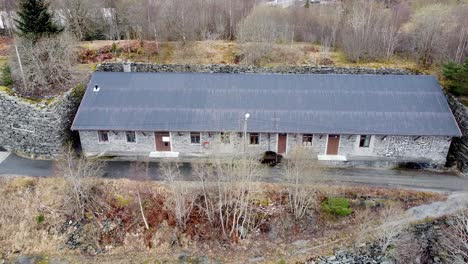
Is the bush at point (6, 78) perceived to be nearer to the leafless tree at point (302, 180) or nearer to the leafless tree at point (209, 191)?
the leafless tree at point (209, 191)

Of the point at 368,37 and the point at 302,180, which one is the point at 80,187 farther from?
the point at 368,37

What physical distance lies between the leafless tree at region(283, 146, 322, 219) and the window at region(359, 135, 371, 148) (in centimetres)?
551

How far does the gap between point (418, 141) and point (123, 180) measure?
22.0 m

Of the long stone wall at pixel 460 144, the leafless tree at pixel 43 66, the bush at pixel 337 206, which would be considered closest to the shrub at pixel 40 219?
the leafless tree at pixel 43 66

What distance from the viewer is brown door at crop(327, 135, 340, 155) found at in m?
29.9

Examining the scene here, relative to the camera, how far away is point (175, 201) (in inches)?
985

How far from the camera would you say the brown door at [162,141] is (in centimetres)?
3048

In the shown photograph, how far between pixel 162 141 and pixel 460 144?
22.9 meters

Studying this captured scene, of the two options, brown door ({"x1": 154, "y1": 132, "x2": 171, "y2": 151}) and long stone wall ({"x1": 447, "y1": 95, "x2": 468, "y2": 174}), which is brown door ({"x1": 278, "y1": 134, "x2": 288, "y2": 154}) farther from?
long stone wall ({"x1": 447, "y1": 95, "x2": 468, "y2": 174})

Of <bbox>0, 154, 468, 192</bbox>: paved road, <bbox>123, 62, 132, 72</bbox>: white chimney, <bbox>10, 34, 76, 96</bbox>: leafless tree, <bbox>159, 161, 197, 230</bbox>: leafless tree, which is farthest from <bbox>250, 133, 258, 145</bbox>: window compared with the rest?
<bbox>10, 34, 76, 96</bbox>: leafless tree

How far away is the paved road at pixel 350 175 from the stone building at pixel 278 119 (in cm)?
102

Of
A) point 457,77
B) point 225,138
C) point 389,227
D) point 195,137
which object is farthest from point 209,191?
point 457,77

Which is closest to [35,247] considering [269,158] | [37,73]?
[37,73]

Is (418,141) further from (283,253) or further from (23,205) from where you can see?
(23,205)
